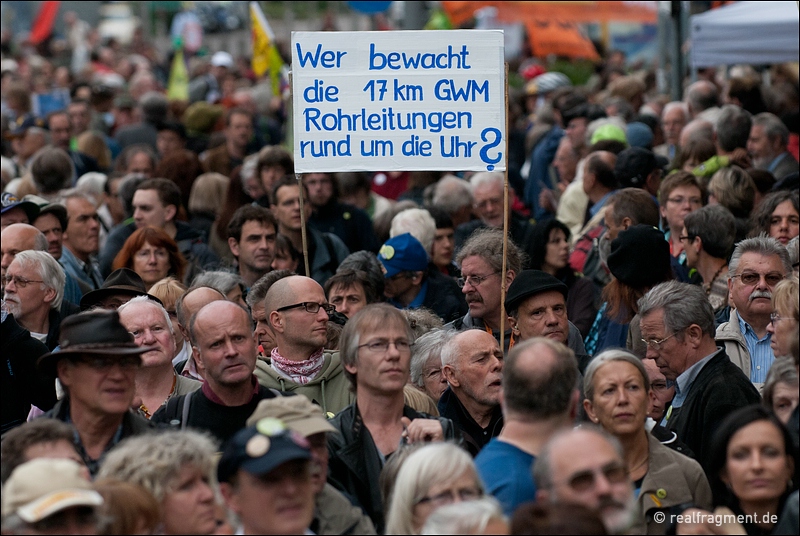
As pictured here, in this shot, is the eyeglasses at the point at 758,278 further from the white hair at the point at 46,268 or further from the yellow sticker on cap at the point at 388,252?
the white hair at the point at 46,268

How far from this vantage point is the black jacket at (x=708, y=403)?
5758 mm

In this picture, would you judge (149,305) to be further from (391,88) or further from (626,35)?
(626,35)

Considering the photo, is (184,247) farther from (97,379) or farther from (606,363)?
(606,363)

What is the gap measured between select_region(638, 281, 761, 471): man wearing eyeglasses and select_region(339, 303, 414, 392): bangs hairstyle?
1389 millimetres

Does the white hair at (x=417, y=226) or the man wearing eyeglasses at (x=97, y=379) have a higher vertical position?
the white hair at (x=417, y=226)

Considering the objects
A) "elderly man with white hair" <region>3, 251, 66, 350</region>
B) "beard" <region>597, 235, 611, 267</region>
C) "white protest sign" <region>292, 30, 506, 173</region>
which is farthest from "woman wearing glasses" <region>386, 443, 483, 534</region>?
"beard" <region>597, 235, 611, 267</region>

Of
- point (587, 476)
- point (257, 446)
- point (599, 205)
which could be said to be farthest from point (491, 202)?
point (587, 476)

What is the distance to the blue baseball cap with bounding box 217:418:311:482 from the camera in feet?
13.7

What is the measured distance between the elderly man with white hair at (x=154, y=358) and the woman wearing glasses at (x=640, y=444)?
226 centimetres

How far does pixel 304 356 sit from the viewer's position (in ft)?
21.2

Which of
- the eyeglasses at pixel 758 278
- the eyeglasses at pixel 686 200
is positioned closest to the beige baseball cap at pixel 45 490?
the eyeglasses at pixel 758 278

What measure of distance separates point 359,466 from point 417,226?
13.2 ft

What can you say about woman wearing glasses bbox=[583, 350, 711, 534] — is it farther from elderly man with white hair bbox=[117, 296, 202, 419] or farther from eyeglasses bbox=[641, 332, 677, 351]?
elderly man with white hair bbox=[117, 296, 202, 419]

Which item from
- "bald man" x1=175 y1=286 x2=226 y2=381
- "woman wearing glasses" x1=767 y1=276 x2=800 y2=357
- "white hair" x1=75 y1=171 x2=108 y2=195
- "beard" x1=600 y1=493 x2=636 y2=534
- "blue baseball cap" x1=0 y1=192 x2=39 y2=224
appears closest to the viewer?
"beard" x1=600 y1=493 x2=636 y2=534
